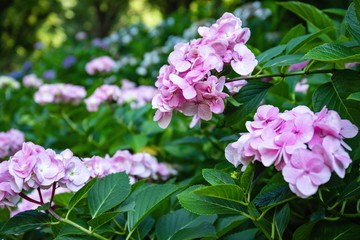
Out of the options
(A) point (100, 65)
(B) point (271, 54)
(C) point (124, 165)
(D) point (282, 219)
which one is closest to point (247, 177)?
(D) point (282, 219)

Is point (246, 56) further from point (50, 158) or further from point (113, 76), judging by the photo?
point (113, 76)

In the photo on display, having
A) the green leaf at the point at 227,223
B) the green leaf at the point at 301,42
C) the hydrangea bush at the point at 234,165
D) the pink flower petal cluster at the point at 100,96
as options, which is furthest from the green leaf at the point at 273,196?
the pink flower petal cluster at the point at 100,96

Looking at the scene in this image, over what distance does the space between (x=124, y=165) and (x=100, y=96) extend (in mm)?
826

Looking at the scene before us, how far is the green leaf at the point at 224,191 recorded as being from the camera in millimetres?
727

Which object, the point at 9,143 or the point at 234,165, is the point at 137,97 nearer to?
the point at 9,143

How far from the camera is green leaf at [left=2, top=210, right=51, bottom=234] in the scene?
2.80 feet

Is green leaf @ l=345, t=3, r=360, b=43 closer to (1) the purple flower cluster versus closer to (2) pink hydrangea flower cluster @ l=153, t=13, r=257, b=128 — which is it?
(2) pink hydrangea flower cluster @ l=153, t=13, r=257, b=128

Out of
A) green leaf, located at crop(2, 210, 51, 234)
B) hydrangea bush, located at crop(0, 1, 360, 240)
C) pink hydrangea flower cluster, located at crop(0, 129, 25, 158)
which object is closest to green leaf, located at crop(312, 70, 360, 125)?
hydrangea bush, located at crop(0, 1, 360, 240)

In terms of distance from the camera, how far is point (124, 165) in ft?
3.85

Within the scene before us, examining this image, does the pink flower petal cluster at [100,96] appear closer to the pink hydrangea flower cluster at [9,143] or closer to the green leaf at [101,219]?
the pink hydrangea flower cluster at [9,143]

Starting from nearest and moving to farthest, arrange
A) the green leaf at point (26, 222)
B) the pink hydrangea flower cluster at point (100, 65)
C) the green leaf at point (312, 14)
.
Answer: the green leaf at point (26, 222) → the green leaf at point (312, 14) → the pink hydrangea flower cluster at point (100, 65)

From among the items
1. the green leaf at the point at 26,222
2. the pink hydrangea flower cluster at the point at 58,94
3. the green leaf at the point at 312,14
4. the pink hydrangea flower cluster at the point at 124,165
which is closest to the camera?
the green leaf at the point at 26,222

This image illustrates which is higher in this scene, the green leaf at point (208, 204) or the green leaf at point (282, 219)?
the green leaf at point (208, 204)

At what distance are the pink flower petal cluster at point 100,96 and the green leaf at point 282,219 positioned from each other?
1.24 metres
